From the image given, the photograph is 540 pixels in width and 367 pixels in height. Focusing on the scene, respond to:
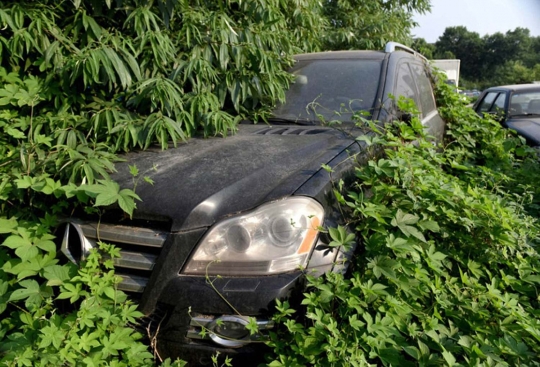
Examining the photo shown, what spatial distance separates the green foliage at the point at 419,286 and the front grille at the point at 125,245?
60 cm

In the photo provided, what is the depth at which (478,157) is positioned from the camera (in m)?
4.38

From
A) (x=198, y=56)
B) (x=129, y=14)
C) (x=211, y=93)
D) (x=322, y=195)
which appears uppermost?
(x=129, y=14)

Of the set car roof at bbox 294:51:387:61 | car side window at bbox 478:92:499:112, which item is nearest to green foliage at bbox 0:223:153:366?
car roof at bbox 294:51:387:61

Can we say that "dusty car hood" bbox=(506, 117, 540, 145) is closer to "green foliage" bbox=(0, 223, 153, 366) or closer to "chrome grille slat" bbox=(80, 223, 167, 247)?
"chrome grille slat" bbox=(80, 223, 167, 247)

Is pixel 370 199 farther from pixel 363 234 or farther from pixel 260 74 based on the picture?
pixel 260 74

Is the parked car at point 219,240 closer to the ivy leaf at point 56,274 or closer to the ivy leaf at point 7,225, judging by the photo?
the ivy leaf at point 56,274

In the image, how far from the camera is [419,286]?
1953 mm

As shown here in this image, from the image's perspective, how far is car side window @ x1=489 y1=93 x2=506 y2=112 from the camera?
7100 millimetres

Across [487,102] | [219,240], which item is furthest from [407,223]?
[487,102]

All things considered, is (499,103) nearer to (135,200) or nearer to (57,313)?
(135,200)

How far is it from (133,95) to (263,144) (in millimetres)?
910

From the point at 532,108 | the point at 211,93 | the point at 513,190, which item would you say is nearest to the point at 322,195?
the point at 211,93

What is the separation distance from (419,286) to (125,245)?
129 cm

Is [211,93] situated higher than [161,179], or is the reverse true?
[211,93]
